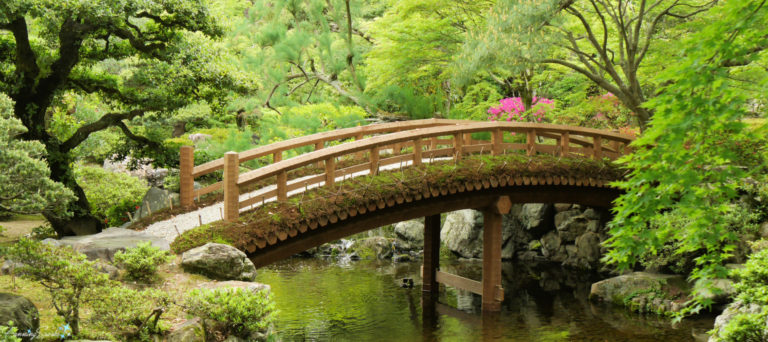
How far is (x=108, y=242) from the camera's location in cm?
902

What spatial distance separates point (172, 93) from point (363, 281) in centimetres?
792

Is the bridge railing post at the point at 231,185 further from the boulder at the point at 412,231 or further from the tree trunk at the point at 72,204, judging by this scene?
the boulder at the point at 412,231

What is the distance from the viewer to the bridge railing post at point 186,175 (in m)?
11.4

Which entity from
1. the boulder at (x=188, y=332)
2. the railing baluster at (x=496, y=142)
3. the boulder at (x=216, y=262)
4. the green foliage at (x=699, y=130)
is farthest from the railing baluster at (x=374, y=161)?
the green foliage at (x=699, y=130)

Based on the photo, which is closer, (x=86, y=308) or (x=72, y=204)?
(x=86, y=308)

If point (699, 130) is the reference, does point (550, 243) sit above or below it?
below

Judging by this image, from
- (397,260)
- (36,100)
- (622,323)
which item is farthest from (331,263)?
(36,100)

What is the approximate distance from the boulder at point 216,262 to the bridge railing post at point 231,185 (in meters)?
1.10

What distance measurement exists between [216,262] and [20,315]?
2.90m

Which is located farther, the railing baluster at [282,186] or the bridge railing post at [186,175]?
the bridge railing post at [186,175]

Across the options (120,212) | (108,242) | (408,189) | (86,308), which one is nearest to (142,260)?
(86,308)

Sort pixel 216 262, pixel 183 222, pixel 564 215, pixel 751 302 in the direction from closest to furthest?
pixel 216 262 < pixel 751 302 < pixel 183 222 < pixel 564 215

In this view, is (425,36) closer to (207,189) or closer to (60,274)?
(207,189)

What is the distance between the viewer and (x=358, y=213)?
11.7 metres
